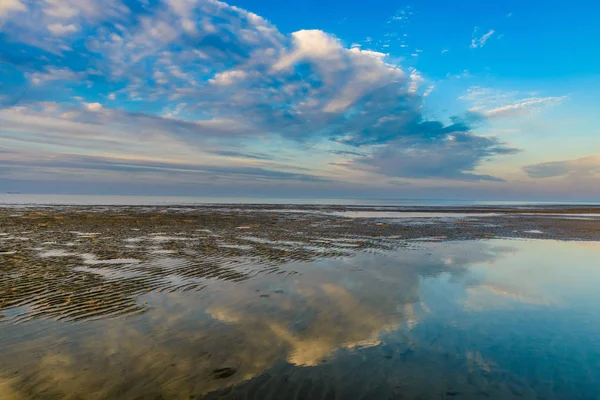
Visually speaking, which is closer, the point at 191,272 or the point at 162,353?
the point at 162,353

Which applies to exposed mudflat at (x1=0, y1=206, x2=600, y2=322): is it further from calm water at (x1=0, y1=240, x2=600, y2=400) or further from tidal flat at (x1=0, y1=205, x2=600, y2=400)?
calm water at (x1=0, y1=240, x2=600, y2=400)

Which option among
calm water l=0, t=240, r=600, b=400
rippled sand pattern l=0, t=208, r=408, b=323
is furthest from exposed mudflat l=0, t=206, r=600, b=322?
calm water l=0, t=240, r=600, b=400

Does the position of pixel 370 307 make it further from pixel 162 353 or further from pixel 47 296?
pixel 47 296

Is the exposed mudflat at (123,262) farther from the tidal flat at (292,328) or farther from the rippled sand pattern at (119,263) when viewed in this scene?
the tidal flat at (292,328)

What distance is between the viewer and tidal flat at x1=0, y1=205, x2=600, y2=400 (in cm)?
577

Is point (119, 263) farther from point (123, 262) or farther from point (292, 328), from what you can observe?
point (292, 328)

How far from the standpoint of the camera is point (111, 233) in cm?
2645

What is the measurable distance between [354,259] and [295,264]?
3383 mm

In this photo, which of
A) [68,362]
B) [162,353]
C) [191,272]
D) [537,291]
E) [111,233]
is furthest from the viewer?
[111,233]

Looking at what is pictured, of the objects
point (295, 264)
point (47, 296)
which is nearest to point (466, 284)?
point (295, 264)

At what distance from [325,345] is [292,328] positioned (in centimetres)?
118

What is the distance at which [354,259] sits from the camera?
58.2 feet

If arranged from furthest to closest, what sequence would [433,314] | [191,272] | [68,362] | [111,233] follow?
[111,233] < [191,272] < [433,314] < [68,362]

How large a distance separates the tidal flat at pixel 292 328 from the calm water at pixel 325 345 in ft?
0.13
